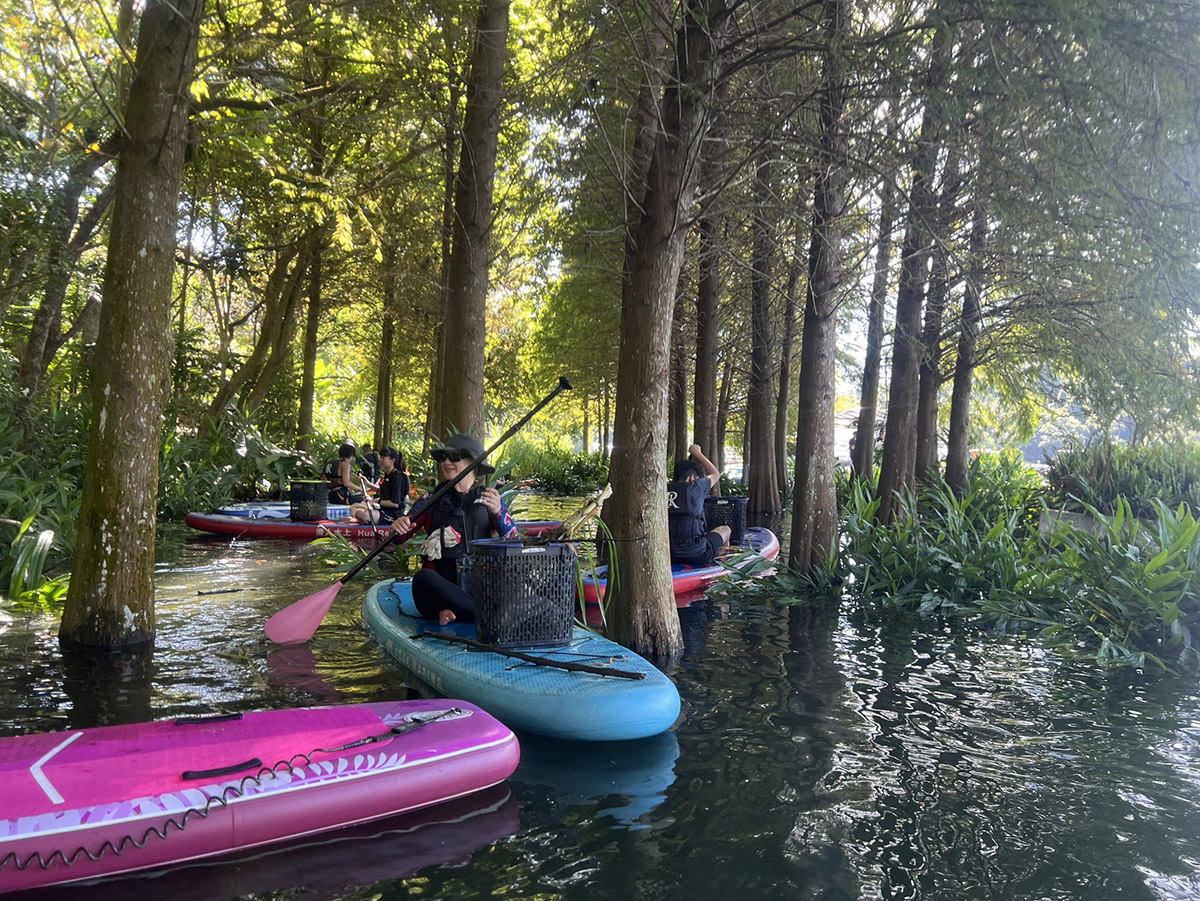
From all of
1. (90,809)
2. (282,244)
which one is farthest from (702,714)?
(282,244)

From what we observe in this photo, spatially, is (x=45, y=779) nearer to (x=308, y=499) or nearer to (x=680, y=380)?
(x=308, y=499)

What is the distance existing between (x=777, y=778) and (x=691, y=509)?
15.1 ft

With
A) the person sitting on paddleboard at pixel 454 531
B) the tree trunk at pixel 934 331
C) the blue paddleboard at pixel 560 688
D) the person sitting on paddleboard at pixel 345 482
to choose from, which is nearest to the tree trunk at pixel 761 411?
the tree trunk at pixel 934 331

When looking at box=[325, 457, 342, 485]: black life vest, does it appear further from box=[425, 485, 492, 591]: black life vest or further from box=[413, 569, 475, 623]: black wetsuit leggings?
box=[413, 569, 475, 623]: black wetsuit leggings

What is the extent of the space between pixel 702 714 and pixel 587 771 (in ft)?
3.91

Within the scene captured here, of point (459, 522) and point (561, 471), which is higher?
point (459, 522)

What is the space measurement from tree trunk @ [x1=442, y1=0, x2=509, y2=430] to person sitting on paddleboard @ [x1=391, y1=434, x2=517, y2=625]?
3889mm

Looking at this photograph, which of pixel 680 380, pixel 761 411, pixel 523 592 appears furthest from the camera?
pixel 680 380

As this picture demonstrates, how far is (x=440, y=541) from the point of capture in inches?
242

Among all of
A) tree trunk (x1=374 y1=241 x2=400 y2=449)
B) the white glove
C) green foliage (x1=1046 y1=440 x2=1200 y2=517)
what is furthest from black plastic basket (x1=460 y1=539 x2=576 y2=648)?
tree trunk (x1=374 y1=241 x2=400 y2=449)

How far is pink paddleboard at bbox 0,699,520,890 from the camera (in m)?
3.22

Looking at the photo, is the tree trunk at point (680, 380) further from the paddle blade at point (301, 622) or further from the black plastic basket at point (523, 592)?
the black plastic basket at point (523, 592)

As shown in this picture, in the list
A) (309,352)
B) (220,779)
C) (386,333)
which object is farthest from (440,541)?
(386,333)

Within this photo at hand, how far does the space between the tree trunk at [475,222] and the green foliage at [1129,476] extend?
26.3ft
